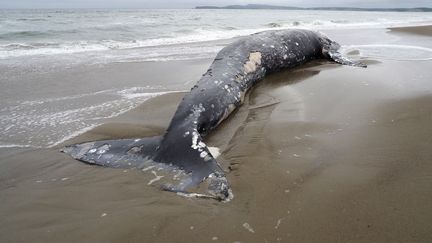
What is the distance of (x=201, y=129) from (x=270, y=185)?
1.33 metres

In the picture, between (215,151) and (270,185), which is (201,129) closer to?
(215,151)

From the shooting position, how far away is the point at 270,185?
2.95 meters

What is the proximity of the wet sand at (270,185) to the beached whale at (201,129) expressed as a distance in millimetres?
146

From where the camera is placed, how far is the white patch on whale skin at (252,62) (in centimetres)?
591

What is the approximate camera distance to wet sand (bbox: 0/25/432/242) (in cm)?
242

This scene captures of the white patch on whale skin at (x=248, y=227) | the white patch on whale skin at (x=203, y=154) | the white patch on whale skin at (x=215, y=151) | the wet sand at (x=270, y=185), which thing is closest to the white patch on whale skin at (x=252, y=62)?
the wet sand at (x=270, y=185)

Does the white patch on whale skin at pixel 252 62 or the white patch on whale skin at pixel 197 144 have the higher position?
the white patch on whale skin at pixel 252 62

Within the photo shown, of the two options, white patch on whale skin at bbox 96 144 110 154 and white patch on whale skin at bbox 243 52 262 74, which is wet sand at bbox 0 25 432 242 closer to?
white patch on whale skin at bbox 96 144 110 154

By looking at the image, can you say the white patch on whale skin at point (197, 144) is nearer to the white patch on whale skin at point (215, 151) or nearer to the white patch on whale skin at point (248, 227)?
A: the white patch on whale skin at point (215, 151)

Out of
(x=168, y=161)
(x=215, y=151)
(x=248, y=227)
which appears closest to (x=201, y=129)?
(x=215, y=151)

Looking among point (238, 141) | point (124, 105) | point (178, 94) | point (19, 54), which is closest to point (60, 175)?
point (238, 141)

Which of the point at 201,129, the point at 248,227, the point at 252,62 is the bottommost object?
the point at 248,227

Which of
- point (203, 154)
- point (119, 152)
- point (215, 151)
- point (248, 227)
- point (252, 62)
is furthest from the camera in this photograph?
point (252, 62)

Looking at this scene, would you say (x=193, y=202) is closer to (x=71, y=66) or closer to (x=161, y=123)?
(x=161, y=123)
